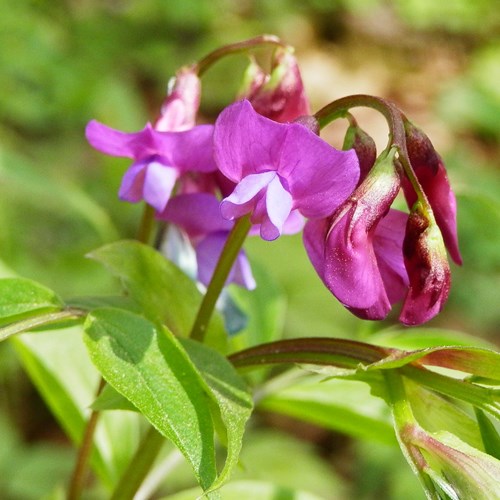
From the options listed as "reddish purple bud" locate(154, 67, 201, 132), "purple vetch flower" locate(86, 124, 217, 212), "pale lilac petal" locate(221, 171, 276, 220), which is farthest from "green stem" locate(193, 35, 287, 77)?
"pale lilac petal" locate(221, 171, 276, 220)

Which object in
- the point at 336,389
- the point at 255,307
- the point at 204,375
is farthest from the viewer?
the point at 255,307

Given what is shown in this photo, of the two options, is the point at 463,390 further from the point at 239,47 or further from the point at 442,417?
the point at 239,47

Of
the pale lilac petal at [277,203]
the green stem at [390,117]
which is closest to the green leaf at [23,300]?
the pale lilac petal at [277,203]

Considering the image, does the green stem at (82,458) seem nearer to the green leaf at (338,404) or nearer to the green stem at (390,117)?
the green leaf at (338,404)

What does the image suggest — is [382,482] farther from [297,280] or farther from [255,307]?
[255,307]

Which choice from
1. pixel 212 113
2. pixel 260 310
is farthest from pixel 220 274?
pixel 212 113

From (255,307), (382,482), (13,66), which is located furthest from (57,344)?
(13,66)
